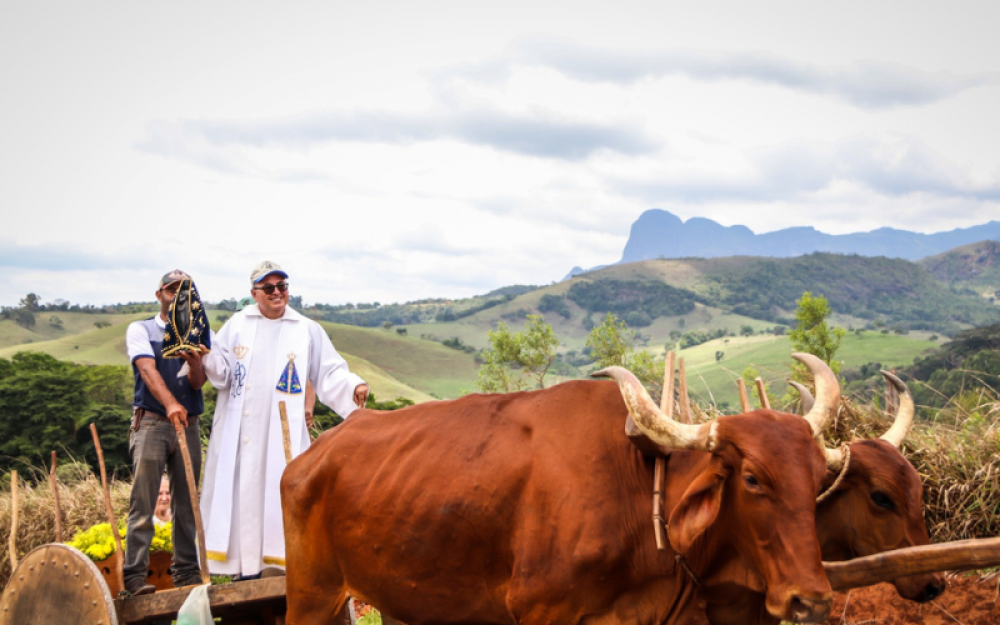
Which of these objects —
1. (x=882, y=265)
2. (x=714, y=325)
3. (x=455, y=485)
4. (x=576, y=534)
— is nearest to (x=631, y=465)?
(x=576, y=534)

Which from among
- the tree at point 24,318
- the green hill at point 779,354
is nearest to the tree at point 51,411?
the green hill at point 779,354

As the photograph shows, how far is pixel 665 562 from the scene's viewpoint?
3.79 metres

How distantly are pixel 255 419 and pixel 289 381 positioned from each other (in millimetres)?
397

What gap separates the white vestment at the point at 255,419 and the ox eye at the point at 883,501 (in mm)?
3941

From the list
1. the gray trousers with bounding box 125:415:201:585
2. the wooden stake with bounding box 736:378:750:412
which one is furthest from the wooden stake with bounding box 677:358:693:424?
the gray trousers with bounding box 125:415:201:585

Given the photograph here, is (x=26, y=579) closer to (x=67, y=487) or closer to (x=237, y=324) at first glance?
(x=237, y=324)

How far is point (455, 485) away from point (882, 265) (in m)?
210

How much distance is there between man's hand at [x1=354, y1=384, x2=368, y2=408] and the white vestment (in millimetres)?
73

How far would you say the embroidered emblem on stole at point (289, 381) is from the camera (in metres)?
6.62

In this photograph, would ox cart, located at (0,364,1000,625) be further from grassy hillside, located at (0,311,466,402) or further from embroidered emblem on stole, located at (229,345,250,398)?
grassy hillside, located at (0,311,466,402)

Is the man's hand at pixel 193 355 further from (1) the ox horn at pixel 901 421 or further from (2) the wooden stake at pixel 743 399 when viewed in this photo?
(1) the ox horn at pixel 901 421

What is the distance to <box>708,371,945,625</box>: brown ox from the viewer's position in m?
4.04

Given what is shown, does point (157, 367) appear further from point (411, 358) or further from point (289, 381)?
point (411, 358)

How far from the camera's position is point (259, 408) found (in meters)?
6.57
